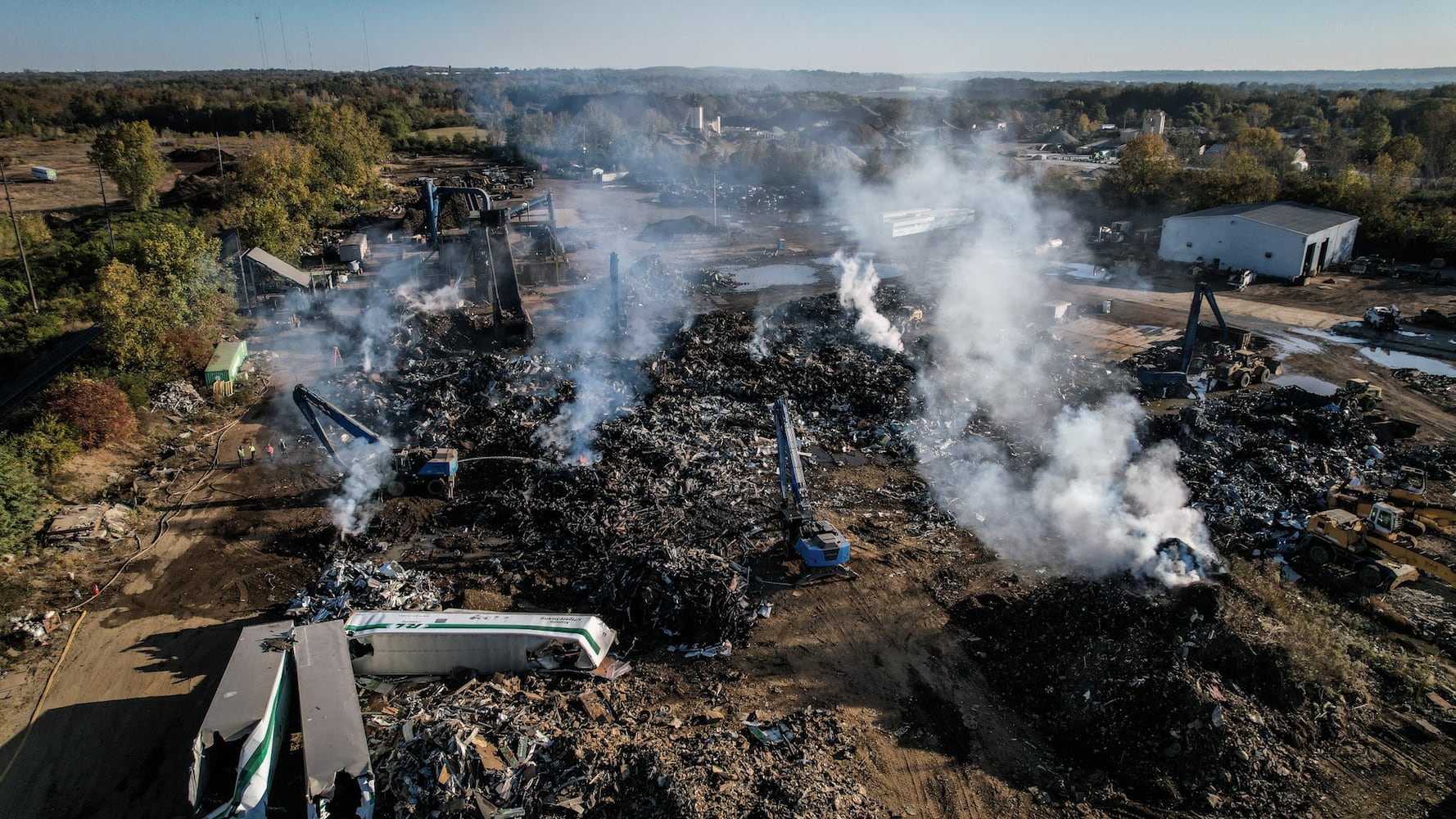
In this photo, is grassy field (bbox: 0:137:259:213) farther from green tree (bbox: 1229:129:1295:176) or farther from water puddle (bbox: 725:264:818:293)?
green tree (bbox: 1229:129:1295:176)

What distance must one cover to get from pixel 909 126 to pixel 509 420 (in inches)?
3341

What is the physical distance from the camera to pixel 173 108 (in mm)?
71188

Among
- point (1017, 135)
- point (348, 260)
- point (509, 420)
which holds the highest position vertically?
point (1017, 135)

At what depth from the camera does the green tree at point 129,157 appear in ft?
107

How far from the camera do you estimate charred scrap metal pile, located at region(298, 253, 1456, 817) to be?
333 inches

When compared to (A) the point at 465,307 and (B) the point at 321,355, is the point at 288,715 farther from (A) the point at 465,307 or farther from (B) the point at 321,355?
(A) the point at 465,307

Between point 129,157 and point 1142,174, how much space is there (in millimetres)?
50055

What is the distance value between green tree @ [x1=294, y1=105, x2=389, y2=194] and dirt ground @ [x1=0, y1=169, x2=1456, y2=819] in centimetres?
2823

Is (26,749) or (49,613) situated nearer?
(26,749)

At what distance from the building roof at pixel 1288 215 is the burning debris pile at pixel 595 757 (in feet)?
106

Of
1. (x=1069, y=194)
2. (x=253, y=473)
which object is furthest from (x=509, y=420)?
(x=1069, y=194)

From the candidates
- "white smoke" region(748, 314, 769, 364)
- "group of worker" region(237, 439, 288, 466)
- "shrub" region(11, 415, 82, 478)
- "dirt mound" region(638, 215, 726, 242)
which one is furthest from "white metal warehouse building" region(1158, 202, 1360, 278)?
"shrub" region(11, 415, 82, 478)

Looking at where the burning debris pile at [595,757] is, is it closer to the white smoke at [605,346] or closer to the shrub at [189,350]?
the white smoke at [605,346]

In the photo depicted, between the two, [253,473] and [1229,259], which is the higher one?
[1229,259]
